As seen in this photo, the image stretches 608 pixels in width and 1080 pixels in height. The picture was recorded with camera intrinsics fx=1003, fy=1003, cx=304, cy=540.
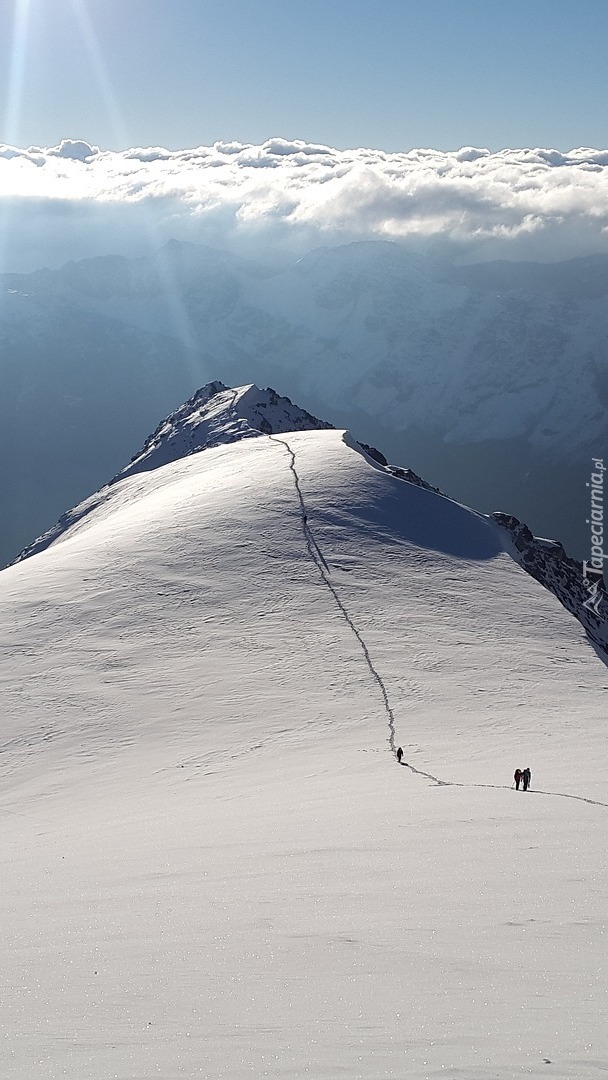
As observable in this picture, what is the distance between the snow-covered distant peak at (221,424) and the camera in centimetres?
12875

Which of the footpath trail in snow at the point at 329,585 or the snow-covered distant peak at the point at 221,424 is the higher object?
the snow-covered distant peak at the point at 221,424

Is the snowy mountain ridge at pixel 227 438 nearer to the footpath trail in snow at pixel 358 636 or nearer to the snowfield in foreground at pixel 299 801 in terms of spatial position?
the footpath trail in snow at pixel 358 636

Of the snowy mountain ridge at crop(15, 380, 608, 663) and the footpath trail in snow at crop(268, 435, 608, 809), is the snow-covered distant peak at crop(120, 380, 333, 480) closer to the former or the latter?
the snowy mountain ridge at crop(15, 380, 608, 663)

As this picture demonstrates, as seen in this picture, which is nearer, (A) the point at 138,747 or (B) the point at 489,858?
(B) the point at 489,858

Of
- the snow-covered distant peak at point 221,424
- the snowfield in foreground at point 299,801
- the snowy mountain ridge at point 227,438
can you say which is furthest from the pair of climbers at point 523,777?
the snow-covered distant peak at point 221,424

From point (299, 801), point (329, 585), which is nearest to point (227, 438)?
point (329, 585)

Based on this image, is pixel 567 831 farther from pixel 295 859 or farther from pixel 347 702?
pixel 347 702

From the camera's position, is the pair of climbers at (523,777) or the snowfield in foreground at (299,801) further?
the pair of climbers at (523,777)

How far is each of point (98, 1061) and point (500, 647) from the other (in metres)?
34.2

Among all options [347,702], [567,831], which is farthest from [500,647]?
[567,831]

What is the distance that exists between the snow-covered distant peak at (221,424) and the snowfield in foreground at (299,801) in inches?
2523

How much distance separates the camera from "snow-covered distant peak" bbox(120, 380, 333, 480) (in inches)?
5069

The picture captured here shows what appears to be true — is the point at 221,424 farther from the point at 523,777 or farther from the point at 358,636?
the point at 523,777

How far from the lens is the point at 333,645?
132 ft
